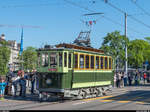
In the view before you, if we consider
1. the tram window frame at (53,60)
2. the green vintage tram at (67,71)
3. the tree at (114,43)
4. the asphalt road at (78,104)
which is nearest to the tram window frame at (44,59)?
the green vintage tram at (67,71)

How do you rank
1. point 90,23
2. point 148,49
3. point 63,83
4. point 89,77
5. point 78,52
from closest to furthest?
1. point 63,83
2. point 78,52
3. point 89,77
4. point 90,23
5. point 148,49

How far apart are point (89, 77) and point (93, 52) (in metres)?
1.55

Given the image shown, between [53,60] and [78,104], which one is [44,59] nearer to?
[53,60]

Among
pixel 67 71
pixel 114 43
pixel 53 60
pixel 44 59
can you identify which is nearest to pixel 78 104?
pixel 67 71

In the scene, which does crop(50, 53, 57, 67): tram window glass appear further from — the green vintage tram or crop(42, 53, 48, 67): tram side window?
crop(42, 53, 48, 67): tram side window

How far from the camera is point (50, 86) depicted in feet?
47.7

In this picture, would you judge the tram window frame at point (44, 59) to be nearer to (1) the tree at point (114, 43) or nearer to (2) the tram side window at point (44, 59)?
(2) the tram side window at point (44, 59)

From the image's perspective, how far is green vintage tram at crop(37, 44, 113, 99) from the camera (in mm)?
14375

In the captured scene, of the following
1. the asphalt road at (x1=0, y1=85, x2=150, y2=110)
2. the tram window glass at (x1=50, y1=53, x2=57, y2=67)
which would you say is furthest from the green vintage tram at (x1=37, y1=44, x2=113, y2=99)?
the asphalt road at (x1=0, y1=85, x2=150, y2=110)

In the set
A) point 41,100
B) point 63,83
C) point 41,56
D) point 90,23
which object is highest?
point 90,23

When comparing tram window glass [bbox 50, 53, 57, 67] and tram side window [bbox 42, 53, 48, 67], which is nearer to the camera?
tram window glass [bbox 50, 53, 57, 67]

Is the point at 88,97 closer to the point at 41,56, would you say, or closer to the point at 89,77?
the point at 89,77

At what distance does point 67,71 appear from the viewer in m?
14.5

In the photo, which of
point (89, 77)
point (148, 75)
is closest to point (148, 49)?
point (148, 75)
